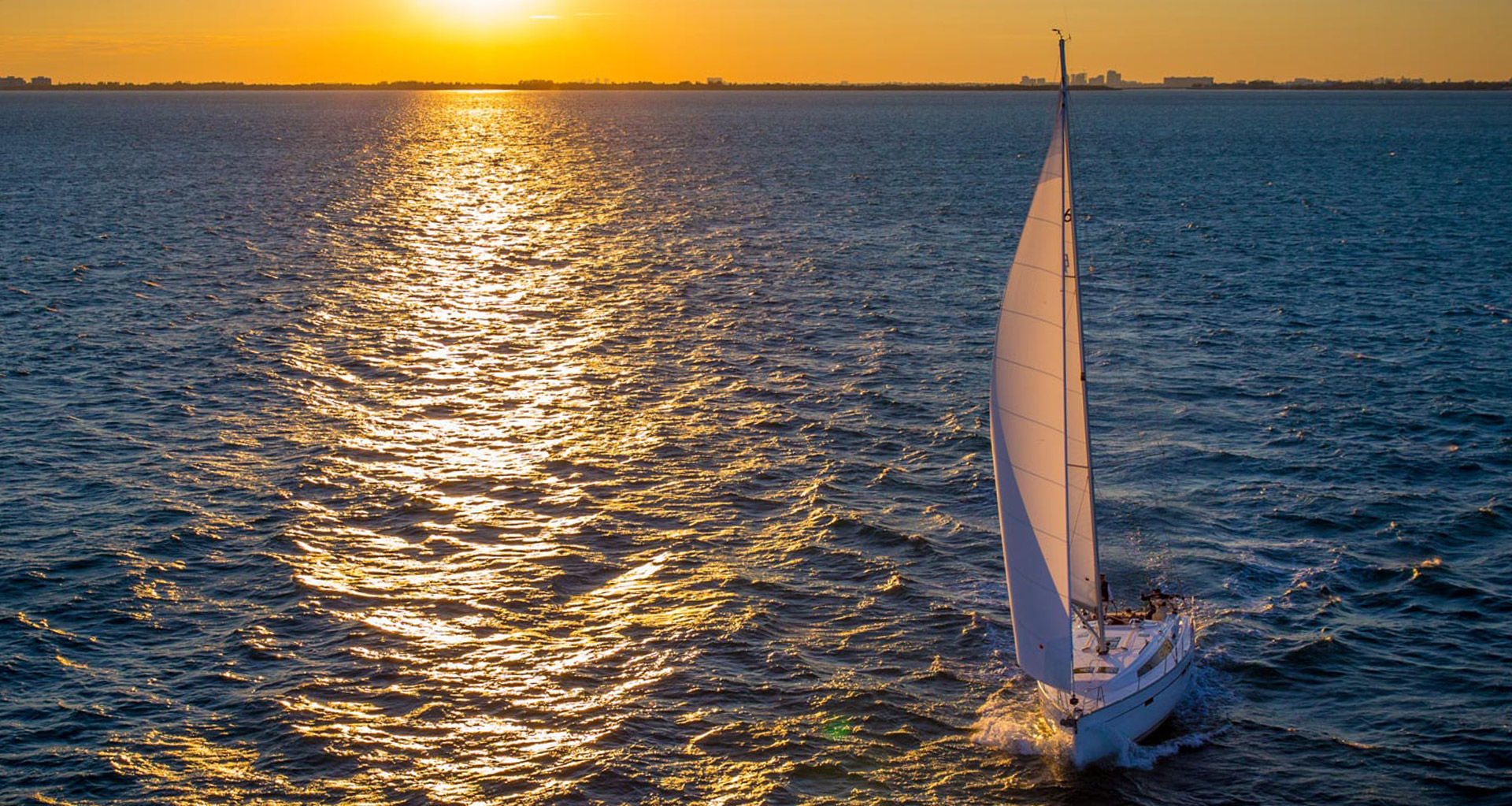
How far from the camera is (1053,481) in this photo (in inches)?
1006

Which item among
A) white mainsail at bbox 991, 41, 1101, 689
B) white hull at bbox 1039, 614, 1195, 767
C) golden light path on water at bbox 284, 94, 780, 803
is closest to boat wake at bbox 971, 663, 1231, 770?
white hull at bbox 1039, 614, 1195, 767

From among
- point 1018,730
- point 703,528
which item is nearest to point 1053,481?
point 1018,730

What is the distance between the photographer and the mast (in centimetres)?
2428

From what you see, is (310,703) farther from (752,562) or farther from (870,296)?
(870,296)

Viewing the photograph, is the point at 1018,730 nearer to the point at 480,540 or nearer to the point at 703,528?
the point at 703,528

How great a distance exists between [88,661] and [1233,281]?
65223 millimetres

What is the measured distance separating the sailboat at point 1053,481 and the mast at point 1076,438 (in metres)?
0.03

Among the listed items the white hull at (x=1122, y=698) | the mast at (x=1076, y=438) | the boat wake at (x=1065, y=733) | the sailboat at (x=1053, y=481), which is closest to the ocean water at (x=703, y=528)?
the boat wake at (x=1065, y=733)

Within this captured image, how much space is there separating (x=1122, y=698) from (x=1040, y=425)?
5.95 m

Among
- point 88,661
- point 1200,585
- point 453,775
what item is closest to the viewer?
point 453,775

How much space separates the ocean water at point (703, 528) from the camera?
27.0m

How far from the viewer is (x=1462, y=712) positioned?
93.4 feet

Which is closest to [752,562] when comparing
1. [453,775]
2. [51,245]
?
[453,775]

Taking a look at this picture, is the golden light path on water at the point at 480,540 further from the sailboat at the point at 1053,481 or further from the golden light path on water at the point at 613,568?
the sailboat at the point at 1053,481
